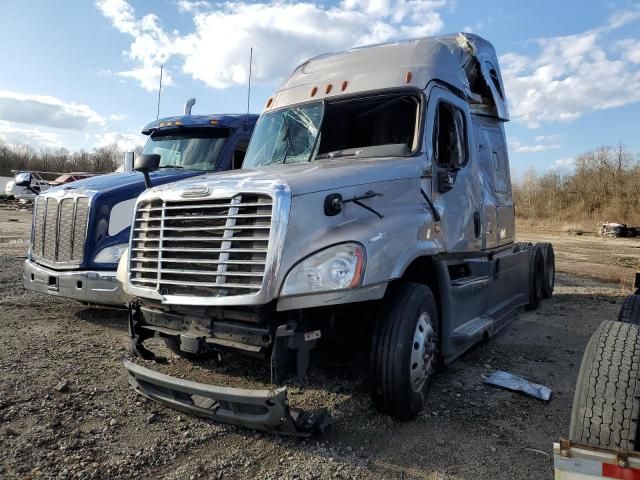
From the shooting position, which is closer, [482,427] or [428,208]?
[482,427]

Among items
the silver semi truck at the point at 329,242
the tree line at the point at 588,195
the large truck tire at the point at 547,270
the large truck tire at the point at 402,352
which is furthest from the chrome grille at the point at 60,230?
the tree line at the point at 588,195

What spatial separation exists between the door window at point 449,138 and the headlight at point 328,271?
1.82 meters

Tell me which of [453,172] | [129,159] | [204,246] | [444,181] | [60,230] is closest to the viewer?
[204,246]

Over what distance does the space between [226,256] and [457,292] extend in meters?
2.49

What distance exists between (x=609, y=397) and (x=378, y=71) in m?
3.68

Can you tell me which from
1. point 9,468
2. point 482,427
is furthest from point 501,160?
point 9,468

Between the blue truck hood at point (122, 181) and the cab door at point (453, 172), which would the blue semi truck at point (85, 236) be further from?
the cab door at point (453, 172)

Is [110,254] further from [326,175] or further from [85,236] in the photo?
[326,175]

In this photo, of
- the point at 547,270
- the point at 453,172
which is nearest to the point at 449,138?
the point at 453,172

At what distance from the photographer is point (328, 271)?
11.3 ft

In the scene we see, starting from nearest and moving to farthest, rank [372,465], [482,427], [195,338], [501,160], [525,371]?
1. [372,465]
2. [195,338]
3. [482,427]
4. [525,371]
5. [501,160]

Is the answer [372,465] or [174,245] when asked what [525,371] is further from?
[174,245]

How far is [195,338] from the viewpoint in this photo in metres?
3.70

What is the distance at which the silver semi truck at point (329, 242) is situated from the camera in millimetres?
3439
